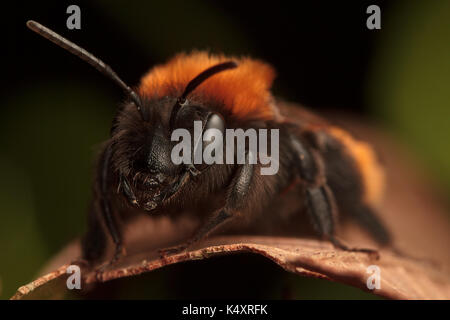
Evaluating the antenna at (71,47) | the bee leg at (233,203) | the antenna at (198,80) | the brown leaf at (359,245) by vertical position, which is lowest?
the brown leaf at (359,245)

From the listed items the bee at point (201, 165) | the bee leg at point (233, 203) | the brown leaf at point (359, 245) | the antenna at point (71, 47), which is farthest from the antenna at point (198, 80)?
the brown leaf at point (359, 245)

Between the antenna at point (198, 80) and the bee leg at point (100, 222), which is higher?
the antenna at point (198, 80)

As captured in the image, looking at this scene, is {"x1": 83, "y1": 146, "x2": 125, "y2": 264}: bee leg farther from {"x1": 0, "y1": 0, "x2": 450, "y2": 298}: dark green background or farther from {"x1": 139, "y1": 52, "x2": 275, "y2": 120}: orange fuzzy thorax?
{"x1": 0, "y1": 0, "x2": 450, "y2": 298}: dark green background

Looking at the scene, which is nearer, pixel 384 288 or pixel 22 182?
pixel 384 288

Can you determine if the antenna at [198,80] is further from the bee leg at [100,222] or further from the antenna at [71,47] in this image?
the bee leg at [100,222]

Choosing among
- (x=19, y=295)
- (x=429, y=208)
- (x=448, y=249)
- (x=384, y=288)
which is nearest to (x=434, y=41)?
(x=429, y=208)

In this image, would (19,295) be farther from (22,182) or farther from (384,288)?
(22,182)

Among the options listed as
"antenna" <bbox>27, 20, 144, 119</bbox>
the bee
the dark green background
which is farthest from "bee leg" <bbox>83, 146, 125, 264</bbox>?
the dark green background

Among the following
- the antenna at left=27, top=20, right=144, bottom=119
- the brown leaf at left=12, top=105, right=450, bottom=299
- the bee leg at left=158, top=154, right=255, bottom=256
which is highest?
the antenna at left=27, top=20, right=144, bottom=119
